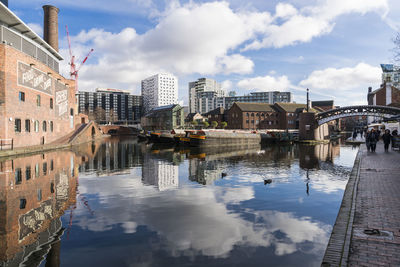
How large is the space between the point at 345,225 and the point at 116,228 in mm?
5638

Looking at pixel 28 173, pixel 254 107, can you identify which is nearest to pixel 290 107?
pixel 254 107

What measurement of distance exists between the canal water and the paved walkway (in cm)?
85

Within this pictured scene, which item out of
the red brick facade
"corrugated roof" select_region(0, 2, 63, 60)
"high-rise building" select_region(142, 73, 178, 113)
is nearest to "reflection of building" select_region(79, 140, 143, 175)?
the red brick facade

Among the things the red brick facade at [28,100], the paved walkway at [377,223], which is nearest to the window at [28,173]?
the red brick facade at [28,100]

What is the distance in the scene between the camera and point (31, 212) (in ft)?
26.9

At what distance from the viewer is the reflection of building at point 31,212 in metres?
5.69

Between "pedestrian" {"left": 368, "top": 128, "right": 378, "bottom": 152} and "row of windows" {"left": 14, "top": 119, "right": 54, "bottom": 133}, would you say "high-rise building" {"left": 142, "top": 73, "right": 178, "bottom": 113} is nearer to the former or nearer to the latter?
"row of windows" {"left": 14, "top": 119, "right": 54, "bottom": 133}

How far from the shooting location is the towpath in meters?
4.59

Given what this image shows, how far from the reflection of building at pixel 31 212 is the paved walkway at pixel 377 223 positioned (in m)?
5.96

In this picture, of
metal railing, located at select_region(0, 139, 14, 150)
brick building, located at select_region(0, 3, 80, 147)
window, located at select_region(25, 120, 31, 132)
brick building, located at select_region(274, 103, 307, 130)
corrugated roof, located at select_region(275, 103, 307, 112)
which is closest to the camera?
metal railing, located at select_region(0, 139, 14, 150)

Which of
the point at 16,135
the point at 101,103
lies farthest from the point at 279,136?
the point at 101,103

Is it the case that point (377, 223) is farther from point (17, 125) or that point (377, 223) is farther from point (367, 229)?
point (17, 125)

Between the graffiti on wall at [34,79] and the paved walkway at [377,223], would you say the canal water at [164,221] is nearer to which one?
the paved walkway at [377,223]

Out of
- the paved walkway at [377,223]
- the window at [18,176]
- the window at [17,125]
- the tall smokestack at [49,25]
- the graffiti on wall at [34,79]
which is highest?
the tall smokestack at [49,25]
